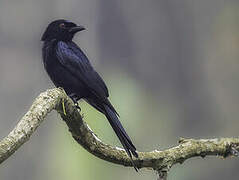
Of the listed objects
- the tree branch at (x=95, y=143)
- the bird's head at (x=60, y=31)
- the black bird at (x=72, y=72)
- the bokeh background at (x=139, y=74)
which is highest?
the bokeh background at (x=139, y=74)

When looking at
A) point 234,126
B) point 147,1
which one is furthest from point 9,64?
point 234,126

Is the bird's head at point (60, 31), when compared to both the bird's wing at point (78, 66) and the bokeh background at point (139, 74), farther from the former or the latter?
the bokeh background at point (139, 74)

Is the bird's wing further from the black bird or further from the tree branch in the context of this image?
the tree branch

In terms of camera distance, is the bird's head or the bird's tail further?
the bird's head

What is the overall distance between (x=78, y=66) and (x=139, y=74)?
61.2 feet

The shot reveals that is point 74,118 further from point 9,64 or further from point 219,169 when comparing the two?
point 9,64

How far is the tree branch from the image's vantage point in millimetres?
3109

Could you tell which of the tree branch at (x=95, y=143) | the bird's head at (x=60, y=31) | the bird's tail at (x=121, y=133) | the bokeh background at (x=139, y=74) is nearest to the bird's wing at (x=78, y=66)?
the bird's head at (x=60, y=31)

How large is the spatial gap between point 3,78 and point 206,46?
313 inches

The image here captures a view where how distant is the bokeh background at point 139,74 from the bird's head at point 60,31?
41.0 feet

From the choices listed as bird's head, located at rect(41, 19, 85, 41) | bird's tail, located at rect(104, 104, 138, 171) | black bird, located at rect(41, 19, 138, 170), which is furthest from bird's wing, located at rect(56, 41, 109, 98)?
bird's tail, located at rect(104, 104, 138, 171)

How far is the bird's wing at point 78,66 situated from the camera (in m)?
5.02

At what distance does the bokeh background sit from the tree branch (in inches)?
532

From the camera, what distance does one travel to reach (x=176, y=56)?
24672mm
